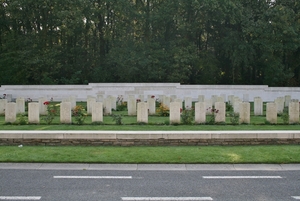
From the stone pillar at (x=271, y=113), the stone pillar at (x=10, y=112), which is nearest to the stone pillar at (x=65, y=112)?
the stone pillar at (x=10, y=112)

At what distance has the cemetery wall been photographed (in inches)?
1058

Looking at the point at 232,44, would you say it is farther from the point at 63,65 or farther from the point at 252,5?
the point at 63,65

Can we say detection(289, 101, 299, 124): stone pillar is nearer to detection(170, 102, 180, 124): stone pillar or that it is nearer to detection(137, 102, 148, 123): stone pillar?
detection(170, 102, 180, 124): stone pillar

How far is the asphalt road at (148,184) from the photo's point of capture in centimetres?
559

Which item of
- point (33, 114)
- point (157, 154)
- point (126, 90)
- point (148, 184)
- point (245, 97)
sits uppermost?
point (126, 90)

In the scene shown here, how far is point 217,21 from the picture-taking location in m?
31.3

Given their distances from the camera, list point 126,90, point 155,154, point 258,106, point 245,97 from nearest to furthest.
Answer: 1. point 155,154
2. point 258,106
3. point 245,97
4. point 126,90

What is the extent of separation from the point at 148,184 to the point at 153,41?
2676cm

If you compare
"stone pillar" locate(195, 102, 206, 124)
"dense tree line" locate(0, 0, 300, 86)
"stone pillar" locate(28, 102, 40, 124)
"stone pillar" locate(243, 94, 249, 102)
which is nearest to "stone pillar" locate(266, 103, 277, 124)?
"stone pillar" locate(195, 102, 206, 124)

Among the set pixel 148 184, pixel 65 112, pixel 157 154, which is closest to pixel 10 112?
pixel 65 112

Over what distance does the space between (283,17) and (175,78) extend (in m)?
10.0

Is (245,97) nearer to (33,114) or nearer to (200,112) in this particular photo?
(200,112)

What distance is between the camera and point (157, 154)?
8109 mm

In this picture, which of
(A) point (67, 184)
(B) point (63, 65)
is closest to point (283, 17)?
(B) point (63, 65)
